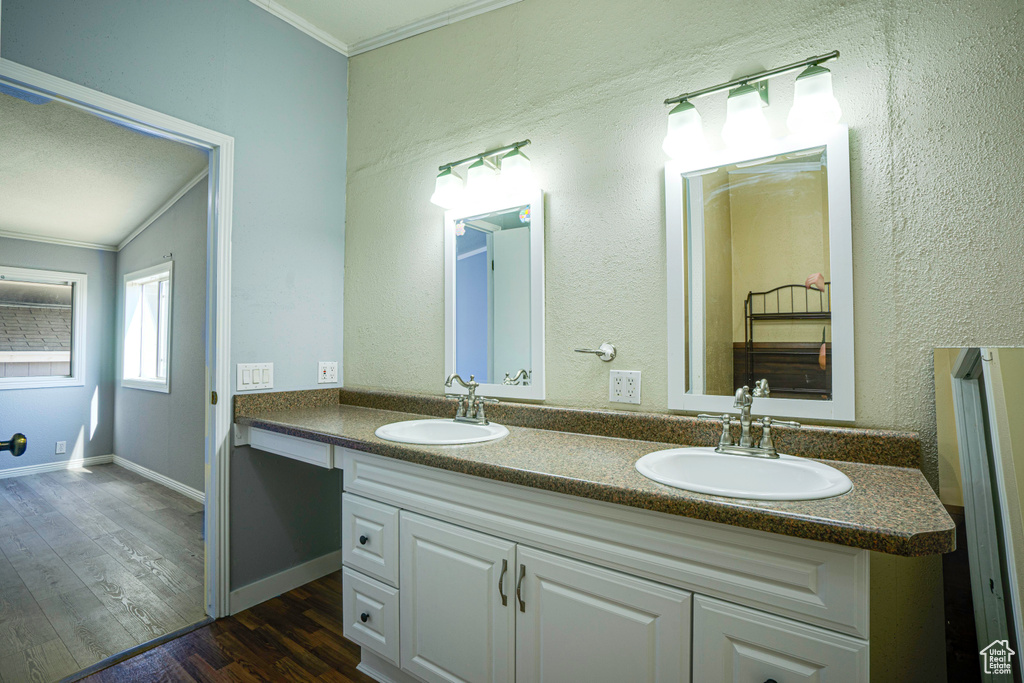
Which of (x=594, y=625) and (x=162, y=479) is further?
(x=162, y=479)

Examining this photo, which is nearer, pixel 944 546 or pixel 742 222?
pixel 944 546

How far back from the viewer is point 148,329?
162 inches

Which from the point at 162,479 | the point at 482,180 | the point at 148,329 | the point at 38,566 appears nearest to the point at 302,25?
the point at 482,180

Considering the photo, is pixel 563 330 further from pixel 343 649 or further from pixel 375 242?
Answer: pixel 343 649

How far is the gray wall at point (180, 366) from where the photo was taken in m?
3.28

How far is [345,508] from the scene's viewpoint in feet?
5.10

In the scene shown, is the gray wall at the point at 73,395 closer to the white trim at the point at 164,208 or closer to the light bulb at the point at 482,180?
the white trim at the point at 164,208

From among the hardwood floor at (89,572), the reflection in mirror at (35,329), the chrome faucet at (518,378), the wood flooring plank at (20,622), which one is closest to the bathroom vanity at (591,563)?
the chrome faucet at (518,378)

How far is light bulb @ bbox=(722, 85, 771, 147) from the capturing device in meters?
1.28

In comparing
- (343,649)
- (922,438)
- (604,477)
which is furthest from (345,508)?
(922,438)

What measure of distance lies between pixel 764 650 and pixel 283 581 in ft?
6.64

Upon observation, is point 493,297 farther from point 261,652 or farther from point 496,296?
point 261,652

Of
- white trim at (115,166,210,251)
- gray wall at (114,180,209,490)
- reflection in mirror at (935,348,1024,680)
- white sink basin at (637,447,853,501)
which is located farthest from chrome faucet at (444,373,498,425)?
white trim at (115,166,210,251)

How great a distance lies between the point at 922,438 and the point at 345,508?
5.49ft
